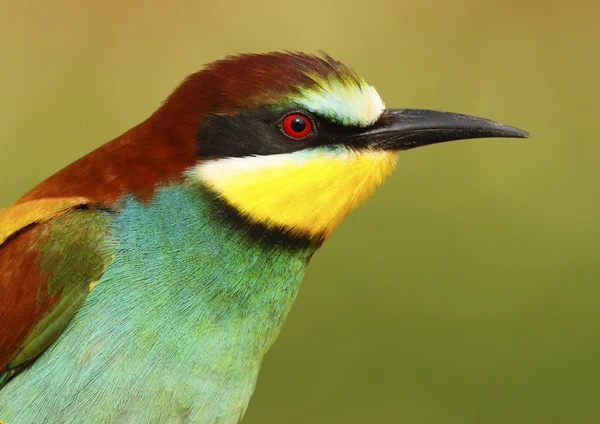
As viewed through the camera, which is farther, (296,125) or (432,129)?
(432,129)

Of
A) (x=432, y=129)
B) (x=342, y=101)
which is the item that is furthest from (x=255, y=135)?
(x=432, y=129)

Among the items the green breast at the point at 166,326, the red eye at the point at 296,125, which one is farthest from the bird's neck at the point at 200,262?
the red eye at the point at 296,125

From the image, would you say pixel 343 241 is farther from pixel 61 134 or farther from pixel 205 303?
pixel 205 303

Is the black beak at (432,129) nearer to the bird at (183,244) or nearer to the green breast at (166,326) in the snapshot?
Answer: the bird at (183,244)

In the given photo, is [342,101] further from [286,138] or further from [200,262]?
[200,262]

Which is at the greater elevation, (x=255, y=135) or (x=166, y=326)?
(x=255, y=135)

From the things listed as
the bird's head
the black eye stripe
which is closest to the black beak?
the bird's head
